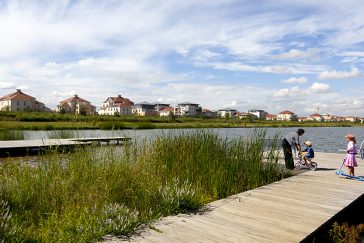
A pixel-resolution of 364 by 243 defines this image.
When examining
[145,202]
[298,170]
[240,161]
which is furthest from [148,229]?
[298,170]

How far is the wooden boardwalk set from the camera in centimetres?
297

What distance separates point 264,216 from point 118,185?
5.92 ft

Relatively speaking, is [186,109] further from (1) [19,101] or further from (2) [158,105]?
(1) [19,101]

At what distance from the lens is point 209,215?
141 inches

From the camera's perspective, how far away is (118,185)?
3.88 metres

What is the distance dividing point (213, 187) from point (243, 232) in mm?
1700

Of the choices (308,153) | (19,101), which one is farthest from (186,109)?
(308,153)

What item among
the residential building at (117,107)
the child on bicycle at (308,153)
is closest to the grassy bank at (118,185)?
the child on bicycle at (308,153)

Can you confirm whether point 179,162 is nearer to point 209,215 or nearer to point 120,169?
point 120,169

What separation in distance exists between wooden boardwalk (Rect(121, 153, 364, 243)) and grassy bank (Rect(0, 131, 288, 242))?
317 millimetres

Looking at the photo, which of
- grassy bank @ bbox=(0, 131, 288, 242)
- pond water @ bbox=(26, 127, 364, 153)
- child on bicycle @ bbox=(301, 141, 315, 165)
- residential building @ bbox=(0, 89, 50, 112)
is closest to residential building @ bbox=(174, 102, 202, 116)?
residential building @ bbox=(0, 89, 50, 112)

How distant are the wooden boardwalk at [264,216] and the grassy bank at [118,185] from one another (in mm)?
317

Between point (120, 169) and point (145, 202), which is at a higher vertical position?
point (120, 169)

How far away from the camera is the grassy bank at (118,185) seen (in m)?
3.00
